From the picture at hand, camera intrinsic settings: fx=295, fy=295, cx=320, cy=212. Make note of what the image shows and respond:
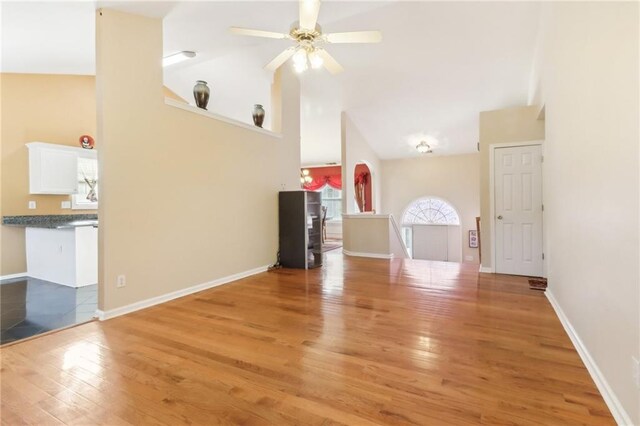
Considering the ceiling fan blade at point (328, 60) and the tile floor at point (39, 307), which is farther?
the ceiling fan blade at point (328, 60)

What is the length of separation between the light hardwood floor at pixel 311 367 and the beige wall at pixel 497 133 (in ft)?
4.76

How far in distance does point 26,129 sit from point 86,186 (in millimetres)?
1159

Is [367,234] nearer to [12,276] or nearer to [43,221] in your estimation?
[43,221]

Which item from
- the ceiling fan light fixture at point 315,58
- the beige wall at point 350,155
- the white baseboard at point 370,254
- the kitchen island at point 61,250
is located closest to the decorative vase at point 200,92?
the ceiling fan light fixture at point 315,58

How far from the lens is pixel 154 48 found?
321 cm

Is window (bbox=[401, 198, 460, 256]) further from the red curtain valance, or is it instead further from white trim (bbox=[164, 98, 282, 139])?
white trim (bbox=[164, 98, 282, 139])

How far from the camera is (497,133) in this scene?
14.5 feet

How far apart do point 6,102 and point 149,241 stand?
12.4 feet

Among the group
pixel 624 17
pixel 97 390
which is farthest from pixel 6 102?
pixel 624 17

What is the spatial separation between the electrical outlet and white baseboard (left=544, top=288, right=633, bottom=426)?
3.74 metres

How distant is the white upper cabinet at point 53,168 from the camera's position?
461cm

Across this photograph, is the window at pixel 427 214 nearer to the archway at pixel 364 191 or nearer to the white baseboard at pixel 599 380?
the archway at pixel 364 191

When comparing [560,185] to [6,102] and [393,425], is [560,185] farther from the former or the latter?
[6,102]

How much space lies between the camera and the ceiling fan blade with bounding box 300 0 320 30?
247 centimetres
